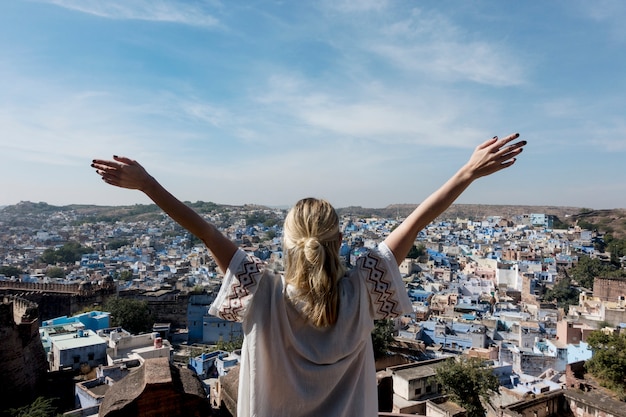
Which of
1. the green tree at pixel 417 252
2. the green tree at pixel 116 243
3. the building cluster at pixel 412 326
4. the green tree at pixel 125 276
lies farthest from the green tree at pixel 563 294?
the green tree at pixel 116 243

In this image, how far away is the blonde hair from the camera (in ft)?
3.50

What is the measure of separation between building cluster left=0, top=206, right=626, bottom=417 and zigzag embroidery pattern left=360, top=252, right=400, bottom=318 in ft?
0.86

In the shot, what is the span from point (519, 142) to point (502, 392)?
481 inches

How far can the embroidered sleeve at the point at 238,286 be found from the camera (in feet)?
3.51

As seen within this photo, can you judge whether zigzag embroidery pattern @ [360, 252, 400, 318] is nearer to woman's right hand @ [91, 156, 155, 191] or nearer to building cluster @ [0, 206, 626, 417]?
building cluster @ [0, 206, 626, 417]

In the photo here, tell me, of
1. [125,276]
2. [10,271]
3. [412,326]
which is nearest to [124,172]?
[412,326]

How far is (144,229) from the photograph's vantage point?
63.1 m

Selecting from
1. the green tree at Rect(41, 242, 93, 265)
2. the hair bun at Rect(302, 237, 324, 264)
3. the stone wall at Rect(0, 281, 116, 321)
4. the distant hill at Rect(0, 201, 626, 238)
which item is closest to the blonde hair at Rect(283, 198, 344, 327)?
the hair bun at Rect(302, 237, 324, 264)

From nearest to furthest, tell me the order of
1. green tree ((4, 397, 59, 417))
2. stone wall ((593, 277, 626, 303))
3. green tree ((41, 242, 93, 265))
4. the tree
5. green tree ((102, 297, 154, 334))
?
green tree ((4, 397, 59, 417)), the tree, green tree ((102, 297, 154, 334)), stone wall ((593, 277, 626, 303)), green tree ((41, 242, 93, 265))

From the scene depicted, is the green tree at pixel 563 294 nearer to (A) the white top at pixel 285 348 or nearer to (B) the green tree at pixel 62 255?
(A) the white top at pixel 285 348

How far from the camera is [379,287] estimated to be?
1.16 metres

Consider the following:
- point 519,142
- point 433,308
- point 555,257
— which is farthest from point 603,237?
point 519,142

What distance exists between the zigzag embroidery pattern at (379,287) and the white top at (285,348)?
0.06 metres

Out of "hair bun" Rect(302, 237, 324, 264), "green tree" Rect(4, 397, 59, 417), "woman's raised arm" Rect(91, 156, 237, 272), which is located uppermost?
"woman's raised arm" Rect(91, 156, 237, 272)
